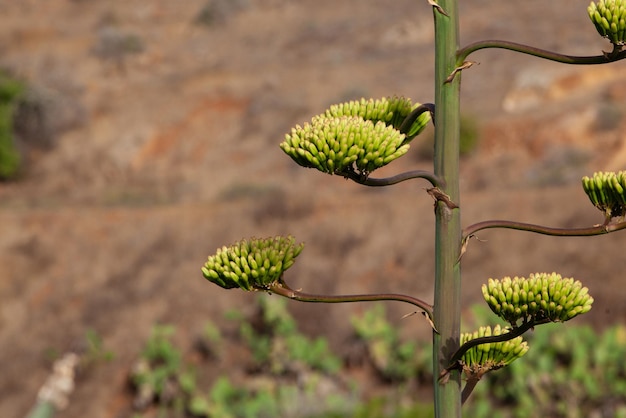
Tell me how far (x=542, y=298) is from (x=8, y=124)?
35.7 metres

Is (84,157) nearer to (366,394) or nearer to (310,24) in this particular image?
(310,24)

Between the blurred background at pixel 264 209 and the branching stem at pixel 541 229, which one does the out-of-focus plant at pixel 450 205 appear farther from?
the blurred background at pixel 264 209

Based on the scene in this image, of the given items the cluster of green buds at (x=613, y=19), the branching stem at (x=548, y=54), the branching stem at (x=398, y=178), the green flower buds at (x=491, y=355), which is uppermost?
the cluster of green buds at (x=613, y=19)

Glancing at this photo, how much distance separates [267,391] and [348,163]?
13.3 meters

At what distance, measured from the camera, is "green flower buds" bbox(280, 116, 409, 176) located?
12.0 ft

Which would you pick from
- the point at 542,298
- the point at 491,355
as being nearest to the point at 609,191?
the point at 542,298

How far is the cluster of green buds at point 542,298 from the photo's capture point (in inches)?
141

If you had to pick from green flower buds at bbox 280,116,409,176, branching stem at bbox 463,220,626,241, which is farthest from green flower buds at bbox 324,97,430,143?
branching stem at bbox 463,220,626,241

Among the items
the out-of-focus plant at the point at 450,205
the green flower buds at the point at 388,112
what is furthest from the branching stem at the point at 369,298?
the green flower buds at the point at 388,112

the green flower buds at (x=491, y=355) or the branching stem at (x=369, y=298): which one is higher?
the branching stem at (x=369, y=298)

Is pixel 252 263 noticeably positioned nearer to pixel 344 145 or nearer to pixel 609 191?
pixel 344 145

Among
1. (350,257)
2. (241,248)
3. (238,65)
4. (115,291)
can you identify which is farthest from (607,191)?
(238,65)

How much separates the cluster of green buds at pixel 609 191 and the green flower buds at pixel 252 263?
1.24 metres

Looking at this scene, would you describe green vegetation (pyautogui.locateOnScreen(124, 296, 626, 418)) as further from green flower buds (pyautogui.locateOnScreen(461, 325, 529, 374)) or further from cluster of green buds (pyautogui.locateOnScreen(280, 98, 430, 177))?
cluster of green buds (pyautogui.locateOnScreen(280, 98, 430, 177))
